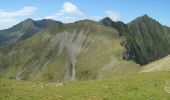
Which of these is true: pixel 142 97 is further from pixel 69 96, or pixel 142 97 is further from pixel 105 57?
pixel 105 57

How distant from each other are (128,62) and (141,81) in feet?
363

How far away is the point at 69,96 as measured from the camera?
127ft

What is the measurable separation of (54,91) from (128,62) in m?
120

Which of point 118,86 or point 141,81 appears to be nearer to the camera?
point 118,86

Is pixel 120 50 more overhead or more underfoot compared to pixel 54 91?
more overhead

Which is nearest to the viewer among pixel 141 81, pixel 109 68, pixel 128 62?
pixel 141 81

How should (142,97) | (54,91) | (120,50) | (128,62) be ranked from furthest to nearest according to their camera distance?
(120,50)
(128,62)
(54,91)
(142,97)

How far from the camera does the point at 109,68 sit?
177625mm

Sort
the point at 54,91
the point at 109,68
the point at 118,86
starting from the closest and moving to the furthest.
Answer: the point at 54,91 < the point at 118,86 < the point at 109,68

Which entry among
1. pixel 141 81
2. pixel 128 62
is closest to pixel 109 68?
pixel 128 62

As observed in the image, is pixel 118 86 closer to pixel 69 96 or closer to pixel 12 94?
pixel 69 96

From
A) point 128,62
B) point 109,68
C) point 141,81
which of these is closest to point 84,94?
point 141,81

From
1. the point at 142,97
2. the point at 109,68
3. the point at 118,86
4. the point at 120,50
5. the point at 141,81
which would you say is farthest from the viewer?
the point at 120,50

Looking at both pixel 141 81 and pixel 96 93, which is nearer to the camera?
pixel 96 93
